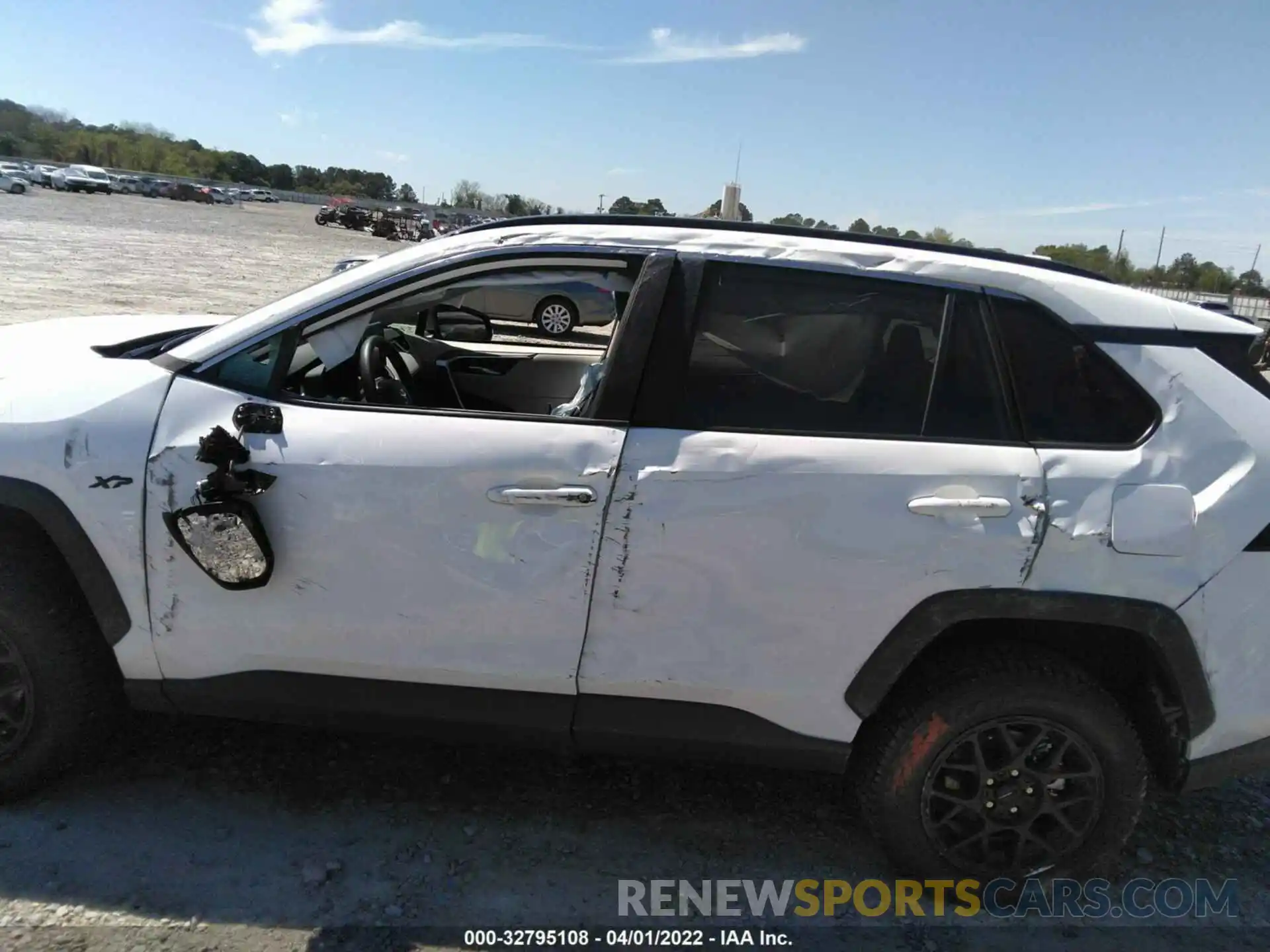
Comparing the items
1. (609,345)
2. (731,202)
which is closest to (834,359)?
(609,345)

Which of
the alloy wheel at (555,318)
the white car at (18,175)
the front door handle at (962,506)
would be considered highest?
the white car at (18,175)

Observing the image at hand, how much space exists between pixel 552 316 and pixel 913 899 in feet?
24.6

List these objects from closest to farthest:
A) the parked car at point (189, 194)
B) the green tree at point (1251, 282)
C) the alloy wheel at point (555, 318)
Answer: the alloy wheel at point (555, 318), the green tree at point (1251, 282), the parked car at point (189, 194)

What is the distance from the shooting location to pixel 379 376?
296cm

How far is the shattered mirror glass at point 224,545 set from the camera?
2299 mm

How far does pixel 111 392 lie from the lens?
8.09 feet

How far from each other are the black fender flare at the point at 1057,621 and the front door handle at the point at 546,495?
35.6 inches

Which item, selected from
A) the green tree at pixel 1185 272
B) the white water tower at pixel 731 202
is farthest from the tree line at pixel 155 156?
the white water tower at pixel 731 202

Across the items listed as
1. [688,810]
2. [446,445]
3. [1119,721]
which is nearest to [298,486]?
[446,445]

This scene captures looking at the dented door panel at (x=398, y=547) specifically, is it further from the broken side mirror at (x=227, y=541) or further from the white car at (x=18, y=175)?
the white car at (x=18, y=175)

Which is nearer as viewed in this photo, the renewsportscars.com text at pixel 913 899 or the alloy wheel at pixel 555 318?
the renewsportscars.com text at pixel 913 899

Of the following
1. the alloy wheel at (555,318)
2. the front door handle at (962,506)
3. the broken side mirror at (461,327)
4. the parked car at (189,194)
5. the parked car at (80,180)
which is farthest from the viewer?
the parked car at (189,194)

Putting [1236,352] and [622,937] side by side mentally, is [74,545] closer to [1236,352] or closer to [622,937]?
[622,937]

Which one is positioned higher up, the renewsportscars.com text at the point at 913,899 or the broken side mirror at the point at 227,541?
the broken side mirror at the point at 227,541
